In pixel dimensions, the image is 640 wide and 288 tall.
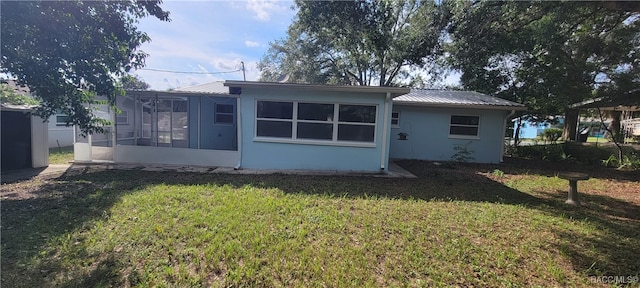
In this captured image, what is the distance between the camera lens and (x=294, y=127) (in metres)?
8.88

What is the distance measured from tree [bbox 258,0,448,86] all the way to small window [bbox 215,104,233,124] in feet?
27.6

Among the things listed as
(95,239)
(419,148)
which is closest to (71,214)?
(95,239)

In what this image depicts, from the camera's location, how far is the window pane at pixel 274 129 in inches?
351

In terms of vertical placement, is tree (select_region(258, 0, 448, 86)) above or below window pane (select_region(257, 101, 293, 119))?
above

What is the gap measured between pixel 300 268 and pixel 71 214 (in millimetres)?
4226

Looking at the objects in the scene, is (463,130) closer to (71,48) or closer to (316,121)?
(316,121)

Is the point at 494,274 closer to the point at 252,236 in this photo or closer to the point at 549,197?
the point at 252,236

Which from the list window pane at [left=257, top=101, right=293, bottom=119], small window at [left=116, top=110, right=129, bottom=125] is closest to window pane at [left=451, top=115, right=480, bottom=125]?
window pane at [left=257, top=101, right=293, bottom=119]

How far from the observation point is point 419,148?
40.6 feet

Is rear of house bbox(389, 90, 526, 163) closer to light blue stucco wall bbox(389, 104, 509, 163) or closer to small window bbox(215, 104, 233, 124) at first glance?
light blue stucco wall bbox(389, 104, 509, 163)

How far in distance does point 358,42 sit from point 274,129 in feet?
41.2

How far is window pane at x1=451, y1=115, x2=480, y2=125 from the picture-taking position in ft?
40.0

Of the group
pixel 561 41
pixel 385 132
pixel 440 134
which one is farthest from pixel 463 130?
pixel 385 132

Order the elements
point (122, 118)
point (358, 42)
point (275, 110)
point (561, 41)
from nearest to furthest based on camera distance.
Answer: point (275, 110)
point (561, 41)
point (122, 118)
point (358, 42)
